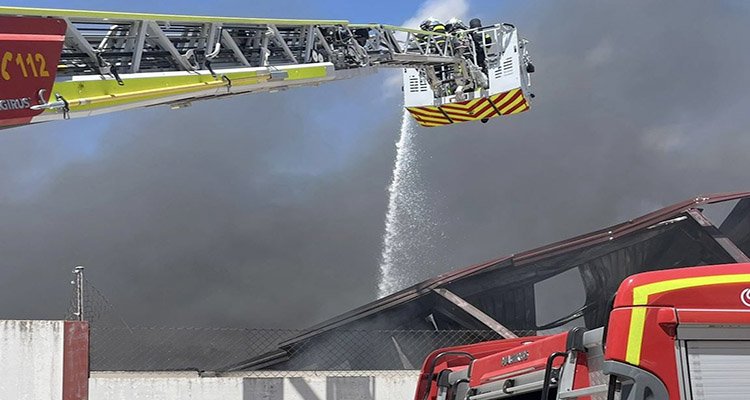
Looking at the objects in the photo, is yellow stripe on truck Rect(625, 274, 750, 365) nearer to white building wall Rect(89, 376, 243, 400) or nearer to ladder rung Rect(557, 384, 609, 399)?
ladder rung Rect(557, 384, 609, 399)

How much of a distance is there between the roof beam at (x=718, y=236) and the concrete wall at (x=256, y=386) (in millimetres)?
3982

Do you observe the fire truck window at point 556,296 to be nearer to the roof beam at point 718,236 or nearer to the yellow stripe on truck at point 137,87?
the roof beam at point 718,236

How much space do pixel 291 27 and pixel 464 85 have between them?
3124 millimetres

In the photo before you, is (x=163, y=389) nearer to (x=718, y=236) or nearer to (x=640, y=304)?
(x=718, y=236)

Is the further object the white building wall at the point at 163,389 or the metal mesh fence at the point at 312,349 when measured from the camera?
the metal mesh fence at the point at 312,349

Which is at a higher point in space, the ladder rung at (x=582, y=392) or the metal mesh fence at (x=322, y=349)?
the metal mesh fence at (x=322, y=349)

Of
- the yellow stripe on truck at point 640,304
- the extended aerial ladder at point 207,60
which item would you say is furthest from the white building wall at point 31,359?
the yellow stripe on truck at point 640,304

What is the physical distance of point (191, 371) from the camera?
10.8 meters

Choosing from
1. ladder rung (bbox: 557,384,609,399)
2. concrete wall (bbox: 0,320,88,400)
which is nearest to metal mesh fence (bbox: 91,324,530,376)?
concrete wall (bbox: 0,320,88,400)

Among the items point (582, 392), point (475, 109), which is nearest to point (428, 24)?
point (475, 109)

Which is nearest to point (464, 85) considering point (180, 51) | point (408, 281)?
point (180, 51)

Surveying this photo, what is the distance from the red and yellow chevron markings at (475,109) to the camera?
40.4 ft

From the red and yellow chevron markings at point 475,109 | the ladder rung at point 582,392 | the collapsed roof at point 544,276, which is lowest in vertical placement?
the ladder rung at point 582,392

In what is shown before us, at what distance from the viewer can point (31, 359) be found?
9.34m
